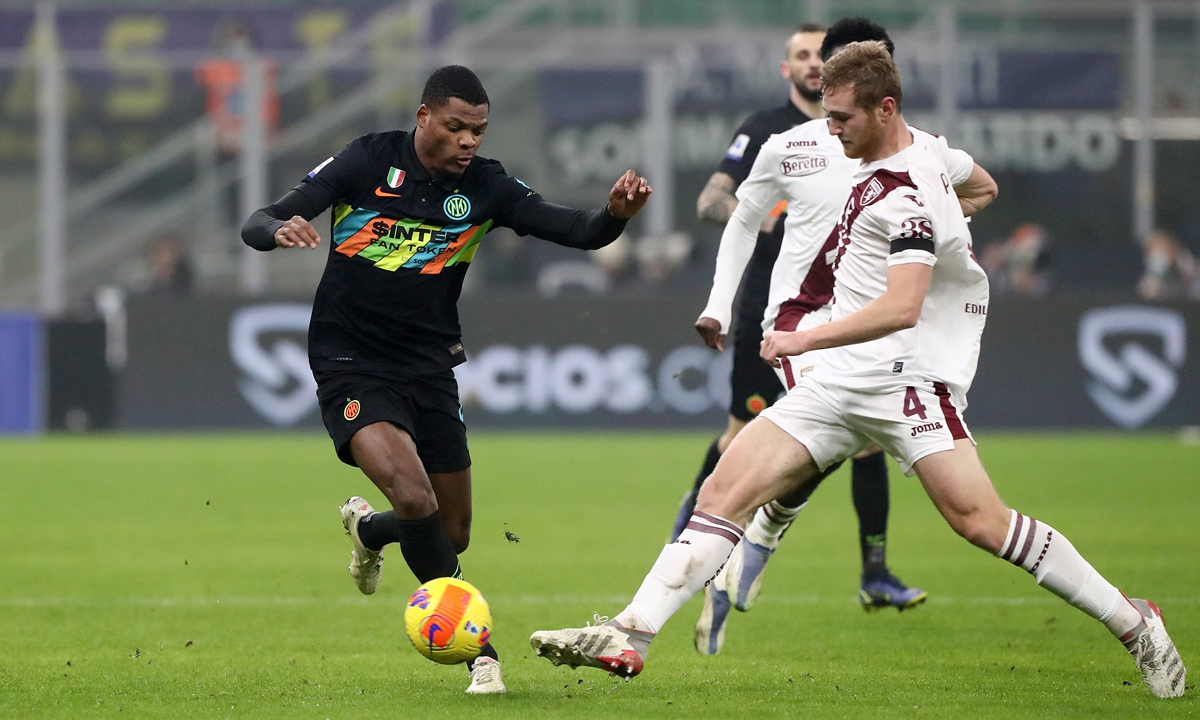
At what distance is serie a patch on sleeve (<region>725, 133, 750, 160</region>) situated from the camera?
8.05 meters

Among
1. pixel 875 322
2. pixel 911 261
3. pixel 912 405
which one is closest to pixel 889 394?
pixel 912 405

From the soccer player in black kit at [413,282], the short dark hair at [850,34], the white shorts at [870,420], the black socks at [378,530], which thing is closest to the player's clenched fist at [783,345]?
the white shorts at [870,420]

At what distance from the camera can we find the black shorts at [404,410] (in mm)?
6230

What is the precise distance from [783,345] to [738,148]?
8.46 feet

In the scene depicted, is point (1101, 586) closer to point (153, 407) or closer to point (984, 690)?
point (984, 690)

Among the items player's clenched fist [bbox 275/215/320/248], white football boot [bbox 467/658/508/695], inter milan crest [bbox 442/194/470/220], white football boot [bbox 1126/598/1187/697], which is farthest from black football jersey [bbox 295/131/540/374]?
white football boot [bbox 1126/598/1187/697]

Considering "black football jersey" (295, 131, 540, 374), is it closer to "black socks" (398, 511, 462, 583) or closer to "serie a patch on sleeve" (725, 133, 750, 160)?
"black socks" (398, 511, 462, 583)

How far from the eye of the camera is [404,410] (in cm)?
635

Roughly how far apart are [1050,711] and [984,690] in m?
0.47

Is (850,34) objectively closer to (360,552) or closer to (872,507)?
(872,507)

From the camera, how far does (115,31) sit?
2378cm

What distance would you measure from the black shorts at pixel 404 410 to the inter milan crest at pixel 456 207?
0.61 m

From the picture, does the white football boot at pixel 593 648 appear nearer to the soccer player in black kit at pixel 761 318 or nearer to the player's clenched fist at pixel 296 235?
the player's clenched fist at pixel 296 235

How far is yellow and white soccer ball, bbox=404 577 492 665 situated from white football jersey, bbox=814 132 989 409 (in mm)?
1503
